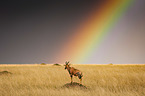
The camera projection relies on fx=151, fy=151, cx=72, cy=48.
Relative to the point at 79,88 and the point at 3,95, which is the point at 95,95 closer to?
the point at 79,88

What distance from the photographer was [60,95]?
676 cm

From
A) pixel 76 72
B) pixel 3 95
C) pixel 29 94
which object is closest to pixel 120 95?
pixel 76 72

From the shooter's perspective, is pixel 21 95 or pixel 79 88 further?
pixel 79 88

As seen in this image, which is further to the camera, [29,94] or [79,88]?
[79,88]

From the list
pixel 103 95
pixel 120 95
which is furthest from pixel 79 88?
pixel 120 95

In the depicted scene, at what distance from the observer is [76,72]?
7625mm

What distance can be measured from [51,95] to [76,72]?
1653 millimetres

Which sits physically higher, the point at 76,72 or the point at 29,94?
the point at 76,72

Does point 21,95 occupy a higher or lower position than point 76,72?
lower

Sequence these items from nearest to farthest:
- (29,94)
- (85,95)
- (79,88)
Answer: (85,95), (29,94), (79,88)

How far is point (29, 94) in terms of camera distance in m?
7.36

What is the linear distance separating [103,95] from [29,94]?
355 cm

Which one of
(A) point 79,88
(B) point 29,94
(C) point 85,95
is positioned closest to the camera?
(C) point 85,95

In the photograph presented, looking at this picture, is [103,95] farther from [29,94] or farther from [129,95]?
[29,94]
